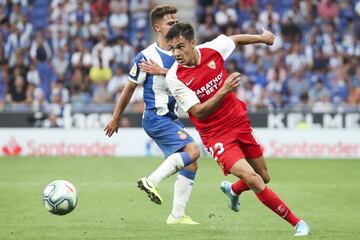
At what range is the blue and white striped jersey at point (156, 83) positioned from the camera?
10133 millimetres

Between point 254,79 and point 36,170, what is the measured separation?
8.98 m

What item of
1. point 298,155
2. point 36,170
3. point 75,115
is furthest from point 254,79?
point 36,170

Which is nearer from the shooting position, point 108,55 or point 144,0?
point 108,55

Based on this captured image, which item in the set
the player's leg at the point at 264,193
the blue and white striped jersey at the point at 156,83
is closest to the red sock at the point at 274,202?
the player's leg at the point at 264,193

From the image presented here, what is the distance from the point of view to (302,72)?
82.6ft

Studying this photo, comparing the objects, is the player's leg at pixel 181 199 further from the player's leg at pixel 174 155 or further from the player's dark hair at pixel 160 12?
the player's dark hair at pixel 160 12

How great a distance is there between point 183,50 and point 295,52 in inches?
682

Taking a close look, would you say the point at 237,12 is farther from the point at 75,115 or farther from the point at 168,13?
the point at 168,13

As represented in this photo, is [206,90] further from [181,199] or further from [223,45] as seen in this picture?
[181,199]

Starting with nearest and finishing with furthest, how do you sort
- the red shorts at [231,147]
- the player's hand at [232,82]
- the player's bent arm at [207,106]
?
1. the player's hand at [232,82]
2. the player's bent arm at [207,106]
3. the red shorts at [231,147]

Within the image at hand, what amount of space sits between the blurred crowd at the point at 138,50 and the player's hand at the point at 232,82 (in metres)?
14.0

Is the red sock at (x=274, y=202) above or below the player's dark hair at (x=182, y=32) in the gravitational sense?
below

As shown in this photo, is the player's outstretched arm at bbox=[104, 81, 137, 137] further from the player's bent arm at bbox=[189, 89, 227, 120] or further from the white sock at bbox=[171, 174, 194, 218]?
the player's bent arm at bbox=[189, 89, 227, 120]

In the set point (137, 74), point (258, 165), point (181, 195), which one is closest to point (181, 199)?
point (181, 195)
